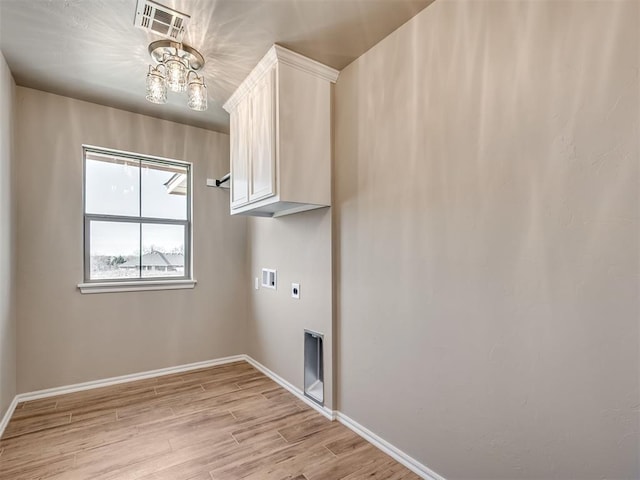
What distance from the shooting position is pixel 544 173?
4.63 ft

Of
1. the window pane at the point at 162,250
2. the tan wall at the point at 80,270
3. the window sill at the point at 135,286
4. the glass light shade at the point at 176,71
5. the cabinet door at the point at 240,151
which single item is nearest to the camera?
the glass light shade at the point at 176,71

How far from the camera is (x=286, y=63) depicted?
7.81 feet

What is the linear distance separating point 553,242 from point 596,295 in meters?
0.25

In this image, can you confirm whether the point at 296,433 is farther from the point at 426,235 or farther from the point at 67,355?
the point at 67,355

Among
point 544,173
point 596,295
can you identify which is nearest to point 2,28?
point 544,173

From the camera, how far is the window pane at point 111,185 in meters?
3.24

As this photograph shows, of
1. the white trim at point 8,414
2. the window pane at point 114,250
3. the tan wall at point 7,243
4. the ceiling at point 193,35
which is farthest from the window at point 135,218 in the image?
the white trim at point 8,414

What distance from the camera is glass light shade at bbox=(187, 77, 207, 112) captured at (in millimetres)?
2325

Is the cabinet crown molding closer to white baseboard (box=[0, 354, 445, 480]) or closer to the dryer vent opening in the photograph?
the dryer vent opening

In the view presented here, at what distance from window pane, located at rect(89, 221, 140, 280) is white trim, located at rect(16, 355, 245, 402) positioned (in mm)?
1002

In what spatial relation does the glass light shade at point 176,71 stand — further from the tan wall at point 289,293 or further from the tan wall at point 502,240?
the tan wall at point 289,293

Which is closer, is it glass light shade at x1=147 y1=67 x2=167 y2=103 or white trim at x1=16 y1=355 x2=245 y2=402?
glass light shade at x1=147 y1=67 x2=167 y2=103

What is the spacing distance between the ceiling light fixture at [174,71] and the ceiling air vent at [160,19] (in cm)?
10

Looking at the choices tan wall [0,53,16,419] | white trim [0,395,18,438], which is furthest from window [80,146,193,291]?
white trim [0,395,18,438]
